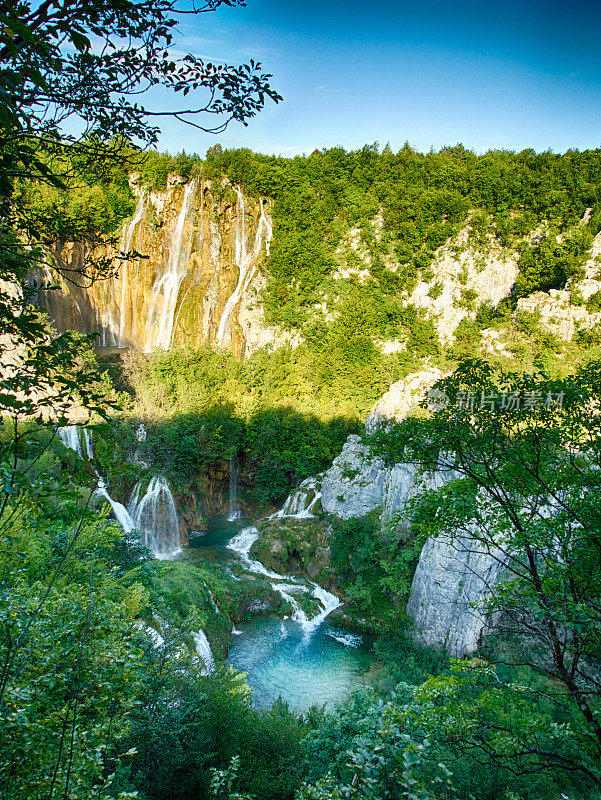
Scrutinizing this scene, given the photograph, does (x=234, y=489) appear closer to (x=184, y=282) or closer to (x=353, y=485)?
(x=353, y=485)

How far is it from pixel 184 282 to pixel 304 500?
12234 mm

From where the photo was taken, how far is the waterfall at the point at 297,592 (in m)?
12.6

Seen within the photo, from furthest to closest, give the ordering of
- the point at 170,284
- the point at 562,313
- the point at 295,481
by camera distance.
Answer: the point at 170,284
the point at 295,481
the point at 562,313

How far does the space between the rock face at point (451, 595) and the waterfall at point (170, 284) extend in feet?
50.9

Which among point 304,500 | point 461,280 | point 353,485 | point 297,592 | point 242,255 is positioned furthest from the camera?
point 242,255

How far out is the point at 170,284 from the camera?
72.0ft

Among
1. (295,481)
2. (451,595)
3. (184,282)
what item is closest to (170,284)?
(184,282)

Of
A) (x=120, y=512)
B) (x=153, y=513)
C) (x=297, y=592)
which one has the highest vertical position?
(x=120, y=512)

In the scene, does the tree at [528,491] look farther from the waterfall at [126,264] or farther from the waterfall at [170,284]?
the waterfall at [126,264]

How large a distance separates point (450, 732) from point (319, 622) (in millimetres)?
8633

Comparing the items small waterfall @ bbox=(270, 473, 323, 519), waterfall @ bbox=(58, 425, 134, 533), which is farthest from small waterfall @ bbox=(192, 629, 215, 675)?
small waterfall @ bbox=(270, 473, 323, 519)

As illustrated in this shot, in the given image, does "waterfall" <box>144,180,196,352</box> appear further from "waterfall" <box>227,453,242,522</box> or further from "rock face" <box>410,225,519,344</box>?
"rock face" <box>410,225,519,344</box>

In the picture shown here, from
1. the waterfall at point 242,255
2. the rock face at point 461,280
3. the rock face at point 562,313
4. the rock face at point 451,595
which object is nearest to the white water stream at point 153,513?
the rock face at point 451,595

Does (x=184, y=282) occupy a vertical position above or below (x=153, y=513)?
above
